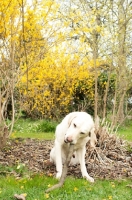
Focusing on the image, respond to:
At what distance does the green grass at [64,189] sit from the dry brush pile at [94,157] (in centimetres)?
64

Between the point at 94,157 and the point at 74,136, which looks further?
the point at 94,157

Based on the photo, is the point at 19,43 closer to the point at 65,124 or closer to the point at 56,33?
the point at 56,33

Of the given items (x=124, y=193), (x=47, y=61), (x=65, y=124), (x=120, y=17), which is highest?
(x=120, y=17)

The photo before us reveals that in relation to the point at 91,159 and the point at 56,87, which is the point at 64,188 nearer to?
the point at 91,159

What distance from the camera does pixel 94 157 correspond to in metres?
6.60

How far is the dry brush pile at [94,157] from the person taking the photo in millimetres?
5973

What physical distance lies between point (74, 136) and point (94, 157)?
5.68 ft

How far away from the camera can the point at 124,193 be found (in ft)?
15.7

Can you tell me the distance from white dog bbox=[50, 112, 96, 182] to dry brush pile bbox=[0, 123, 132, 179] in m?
0.24

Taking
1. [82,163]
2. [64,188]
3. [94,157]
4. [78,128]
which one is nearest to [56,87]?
[94,157]

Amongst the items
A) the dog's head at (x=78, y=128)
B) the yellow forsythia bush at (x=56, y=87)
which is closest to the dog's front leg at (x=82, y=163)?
the dog's head at (x=78, y=128)

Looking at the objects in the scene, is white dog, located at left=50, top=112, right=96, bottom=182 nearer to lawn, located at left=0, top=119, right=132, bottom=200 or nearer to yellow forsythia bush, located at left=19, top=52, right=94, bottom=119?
lawn, located at left=0, top=119, right=132, bottom=200

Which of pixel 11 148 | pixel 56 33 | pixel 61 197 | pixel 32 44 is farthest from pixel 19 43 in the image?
pixel 61 197

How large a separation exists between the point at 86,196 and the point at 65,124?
49.0 inches
